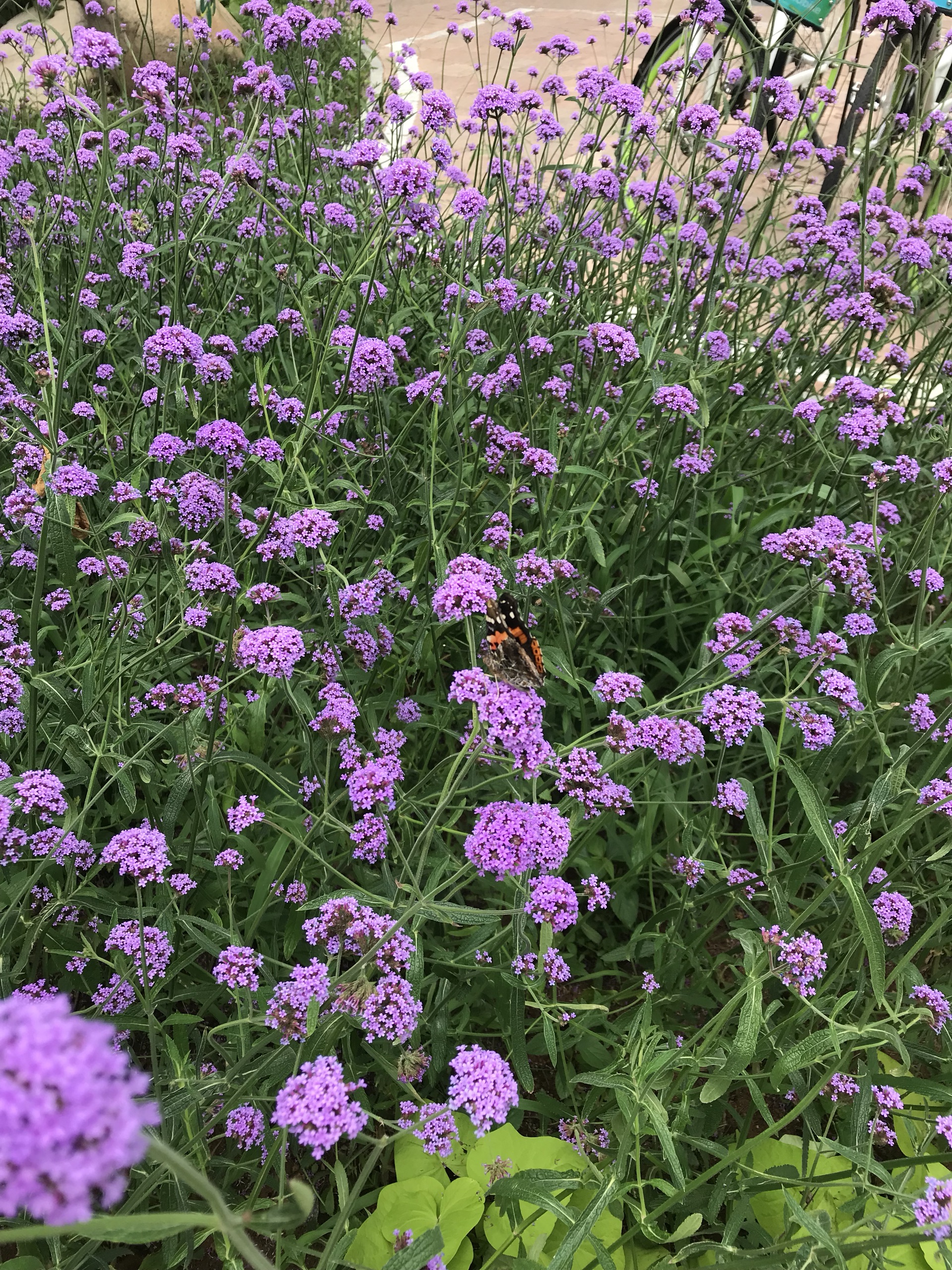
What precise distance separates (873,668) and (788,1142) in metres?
1.30

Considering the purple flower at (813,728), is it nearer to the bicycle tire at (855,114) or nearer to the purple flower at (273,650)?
the purple flower at (273,650)

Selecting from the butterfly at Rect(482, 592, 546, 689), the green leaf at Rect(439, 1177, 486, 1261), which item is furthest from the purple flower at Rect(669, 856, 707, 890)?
the green leaf at Rect(439, 1177, 486, 1261)

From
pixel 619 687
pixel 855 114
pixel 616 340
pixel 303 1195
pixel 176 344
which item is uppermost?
pixel 855 114

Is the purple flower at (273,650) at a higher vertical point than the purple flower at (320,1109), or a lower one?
higher

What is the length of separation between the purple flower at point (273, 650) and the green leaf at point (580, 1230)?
4.20 feet

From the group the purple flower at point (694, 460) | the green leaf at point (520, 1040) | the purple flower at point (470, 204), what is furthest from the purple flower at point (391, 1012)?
the purple flower at point (470, 204)

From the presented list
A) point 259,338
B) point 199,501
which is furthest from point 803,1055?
point 259,338

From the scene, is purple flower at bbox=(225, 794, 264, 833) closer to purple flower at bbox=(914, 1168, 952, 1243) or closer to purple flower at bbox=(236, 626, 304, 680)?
purple flower at bbox=(236, 626, 304, 680)

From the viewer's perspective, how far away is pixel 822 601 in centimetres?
279

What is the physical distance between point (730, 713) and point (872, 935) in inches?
24.2

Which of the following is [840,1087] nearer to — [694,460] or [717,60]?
[694,460]

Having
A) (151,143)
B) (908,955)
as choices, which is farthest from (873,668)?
(151,143)

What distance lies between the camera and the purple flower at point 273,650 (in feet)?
6.47

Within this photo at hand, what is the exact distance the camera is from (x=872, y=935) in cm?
168
